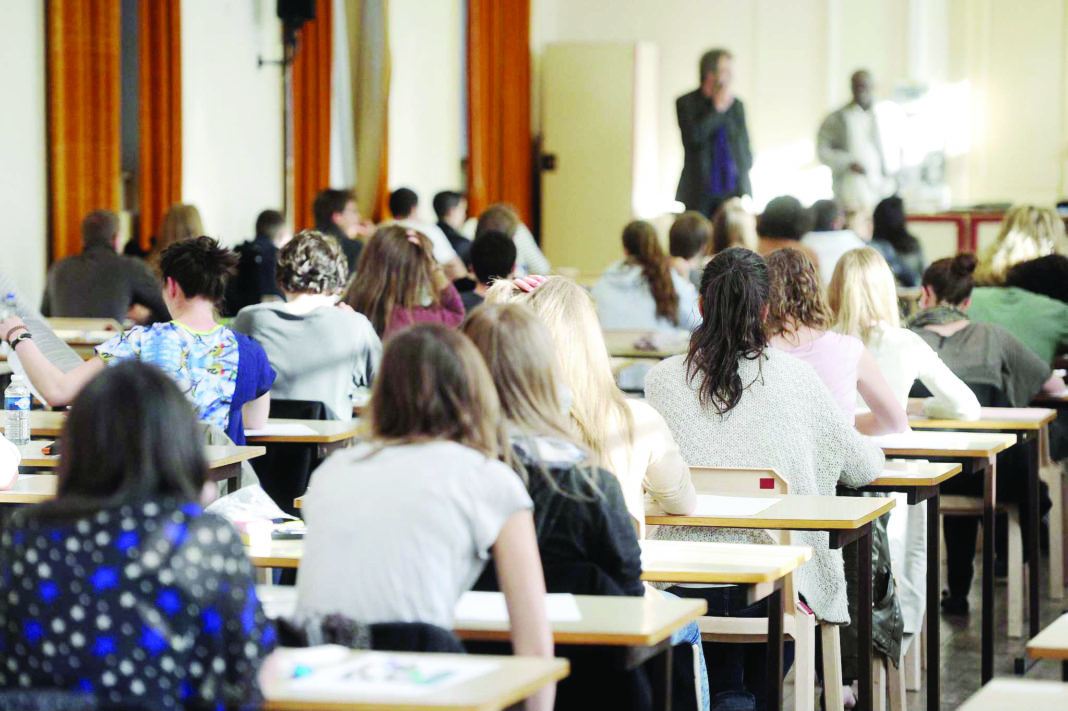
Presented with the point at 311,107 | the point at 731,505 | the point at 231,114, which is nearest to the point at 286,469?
the point at 731,505

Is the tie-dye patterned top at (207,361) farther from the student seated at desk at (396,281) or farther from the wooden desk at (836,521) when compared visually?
the wooden desk at (836,521)

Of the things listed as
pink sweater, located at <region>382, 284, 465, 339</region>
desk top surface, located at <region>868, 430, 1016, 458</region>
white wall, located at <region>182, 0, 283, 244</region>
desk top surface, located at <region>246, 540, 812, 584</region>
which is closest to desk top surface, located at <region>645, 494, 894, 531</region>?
desk top surface, located at <region>246, 540, 812, 584</region>

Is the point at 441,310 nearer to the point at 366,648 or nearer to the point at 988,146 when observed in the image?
the point at 366,648

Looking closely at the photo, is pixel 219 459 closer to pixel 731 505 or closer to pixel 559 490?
pixel 731 505

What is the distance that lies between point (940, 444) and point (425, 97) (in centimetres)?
799

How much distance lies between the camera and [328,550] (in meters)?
2.41

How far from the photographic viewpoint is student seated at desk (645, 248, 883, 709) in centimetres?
379

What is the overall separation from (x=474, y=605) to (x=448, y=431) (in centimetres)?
35

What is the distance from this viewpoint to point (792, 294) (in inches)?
173

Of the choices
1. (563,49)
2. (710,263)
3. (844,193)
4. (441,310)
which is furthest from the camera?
(563,49)

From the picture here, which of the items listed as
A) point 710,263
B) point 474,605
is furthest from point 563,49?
point 474,605

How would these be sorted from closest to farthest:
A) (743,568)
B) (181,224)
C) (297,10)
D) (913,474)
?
(743,568) < (913,474) < (181,224) < (297,10)

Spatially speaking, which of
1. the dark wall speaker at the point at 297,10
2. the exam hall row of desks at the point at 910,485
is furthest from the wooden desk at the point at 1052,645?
the dark wall speaker at the point at 297,10

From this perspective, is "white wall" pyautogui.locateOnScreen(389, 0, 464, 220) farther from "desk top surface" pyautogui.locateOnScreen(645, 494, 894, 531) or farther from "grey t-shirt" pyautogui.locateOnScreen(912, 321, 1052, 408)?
"desk top surface" pyautogui.locateOnScreen(645, 494, 894, 531)
